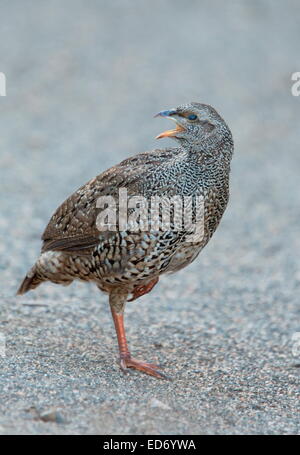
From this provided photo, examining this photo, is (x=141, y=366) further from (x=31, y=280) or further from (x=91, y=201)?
(x=91, y=201)

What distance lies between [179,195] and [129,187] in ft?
1.40

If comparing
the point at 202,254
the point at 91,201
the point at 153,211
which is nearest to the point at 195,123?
the point at 153,211

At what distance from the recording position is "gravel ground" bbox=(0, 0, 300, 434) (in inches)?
239

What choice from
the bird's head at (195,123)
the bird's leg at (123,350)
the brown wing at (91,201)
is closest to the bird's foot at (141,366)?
the bird's leg at (123,350)

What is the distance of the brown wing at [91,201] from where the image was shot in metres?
6.75

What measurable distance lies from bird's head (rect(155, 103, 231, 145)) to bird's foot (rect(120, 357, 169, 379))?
1915 millimetres

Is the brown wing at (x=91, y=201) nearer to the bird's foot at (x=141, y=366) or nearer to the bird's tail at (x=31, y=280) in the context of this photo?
the bird's tail at (x=31, y=280)

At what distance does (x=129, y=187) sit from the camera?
670 cm

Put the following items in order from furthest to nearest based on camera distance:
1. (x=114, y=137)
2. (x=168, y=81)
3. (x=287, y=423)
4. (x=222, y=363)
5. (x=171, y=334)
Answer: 1. (x=168, y=81)
2. (x=114, y=137)
3. (x=171, y=334)
4. (x=222, y=363)
5. (x=287, y=423)

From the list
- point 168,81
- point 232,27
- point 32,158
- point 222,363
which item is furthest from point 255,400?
point 232,27

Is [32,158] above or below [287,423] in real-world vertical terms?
above

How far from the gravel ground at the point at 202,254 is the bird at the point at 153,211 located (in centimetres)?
89

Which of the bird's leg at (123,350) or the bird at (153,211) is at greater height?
the bird at (153,211)

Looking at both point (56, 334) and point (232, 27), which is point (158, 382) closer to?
point (56, 334)
